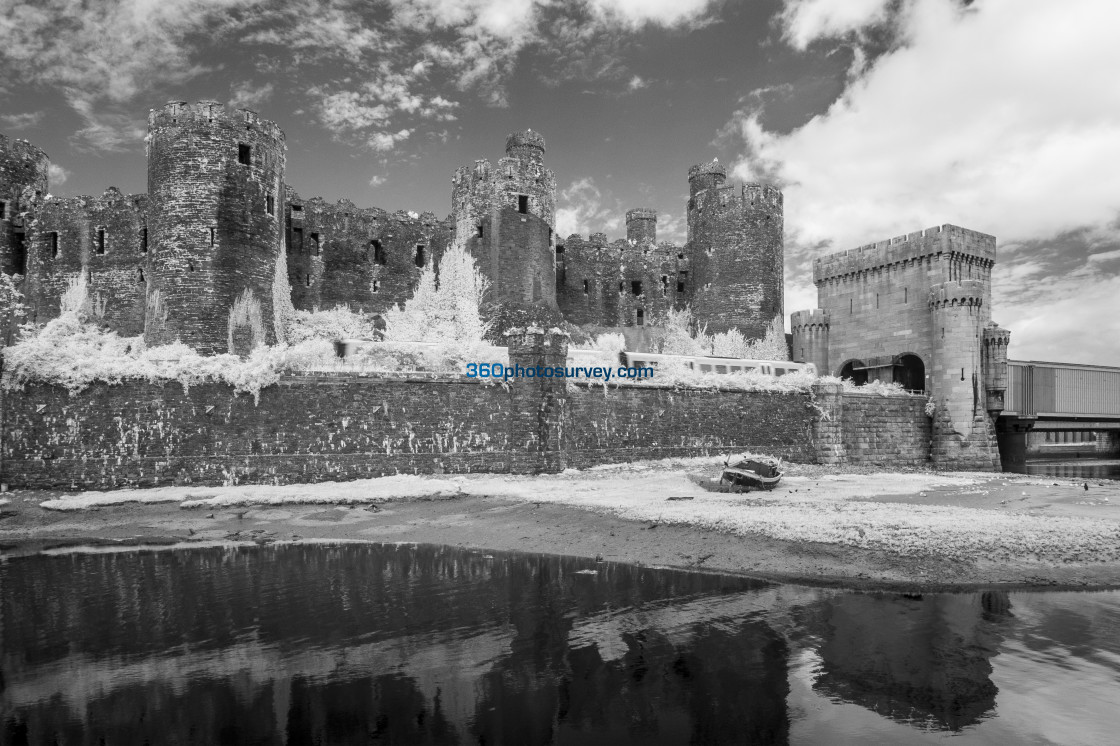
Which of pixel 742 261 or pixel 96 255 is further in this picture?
pixel 742 261

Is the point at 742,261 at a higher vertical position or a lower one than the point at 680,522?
higher

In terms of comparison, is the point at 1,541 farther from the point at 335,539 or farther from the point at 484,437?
the point at 484,437

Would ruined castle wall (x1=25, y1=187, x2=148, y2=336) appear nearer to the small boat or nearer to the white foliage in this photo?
the white foliage

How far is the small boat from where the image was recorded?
20148mm

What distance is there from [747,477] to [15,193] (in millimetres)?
32842

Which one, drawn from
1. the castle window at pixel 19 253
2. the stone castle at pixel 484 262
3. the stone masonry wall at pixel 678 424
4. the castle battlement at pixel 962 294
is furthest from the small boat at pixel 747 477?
the castle window at pixel 19 253

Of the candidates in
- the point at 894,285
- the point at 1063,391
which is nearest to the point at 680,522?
the point at 894,285

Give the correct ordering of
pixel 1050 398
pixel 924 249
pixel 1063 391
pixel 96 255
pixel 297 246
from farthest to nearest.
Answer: pixel 1063 391, pixel 1050 398, pixel 924 249, pixel 297 246, pixel 96 255

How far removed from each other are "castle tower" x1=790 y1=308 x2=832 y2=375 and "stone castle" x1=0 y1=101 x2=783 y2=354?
106 inches

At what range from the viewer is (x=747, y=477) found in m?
20.2

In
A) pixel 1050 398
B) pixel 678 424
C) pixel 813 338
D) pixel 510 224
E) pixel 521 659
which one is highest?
pixel 510 224

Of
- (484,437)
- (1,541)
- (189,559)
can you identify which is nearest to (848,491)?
(484,437)

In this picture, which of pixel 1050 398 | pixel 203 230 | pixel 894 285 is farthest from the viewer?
pixel 1050 398

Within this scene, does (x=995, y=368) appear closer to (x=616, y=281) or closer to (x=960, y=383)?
(x=960, y=383)
